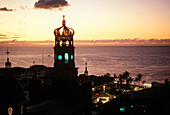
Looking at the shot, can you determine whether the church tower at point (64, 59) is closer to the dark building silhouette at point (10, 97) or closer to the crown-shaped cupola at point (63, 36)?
the crown-shaped cupola at point (63, 36)

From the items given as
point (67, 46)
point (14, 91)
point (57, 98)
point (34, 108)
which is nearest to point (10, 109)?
point (14, 91)

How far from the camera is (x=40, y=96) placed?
82.8ft

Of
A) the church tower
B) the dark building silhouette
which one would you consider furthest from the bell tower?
the dark building silhouette

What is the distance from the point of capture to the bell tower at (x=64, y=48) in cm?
2512

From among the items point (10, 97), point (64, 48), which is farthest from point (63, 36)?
point (10, 97)

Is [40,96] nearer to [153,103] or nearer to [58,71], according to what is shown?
[58,71]

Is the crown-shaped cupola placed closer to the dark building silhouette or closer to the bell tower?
the bell tower

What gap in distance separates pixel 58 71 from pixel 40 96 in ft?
13.0

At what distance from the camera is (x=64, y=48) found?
25.1 metres

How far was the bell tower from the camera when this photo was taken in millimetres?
25125

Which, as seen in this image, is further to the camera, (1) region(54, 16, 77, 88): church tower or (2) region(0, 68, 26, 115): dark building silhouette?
(1) region(54, 16, 77, 88): church tower

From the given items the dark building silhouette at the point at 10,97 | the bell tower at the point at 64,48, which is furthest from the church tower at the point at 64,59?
the dark building silhouette at the point at 10,97

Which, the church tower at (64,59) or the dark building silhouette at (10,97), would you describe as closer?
the dark building silhouette at (10,97)

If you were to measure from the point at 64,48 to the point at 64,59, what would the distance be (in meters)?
1.40
